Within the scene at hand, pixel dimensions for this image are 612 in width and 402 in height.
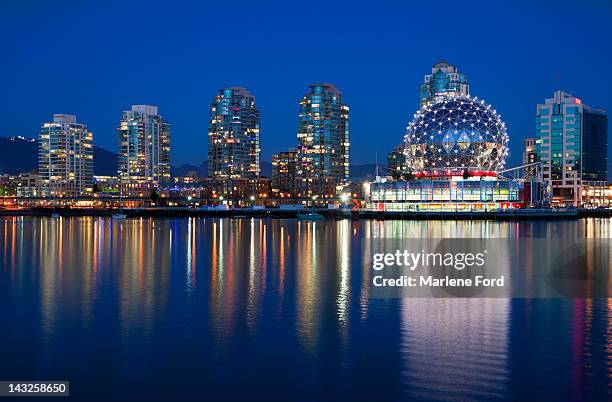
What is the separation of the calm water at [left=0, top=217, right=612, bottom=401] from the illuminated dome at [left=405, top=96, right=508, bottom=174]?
262 feet

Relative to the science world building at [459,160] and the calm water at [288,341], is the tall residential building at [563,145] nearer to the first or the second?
the science world building at [459,160]

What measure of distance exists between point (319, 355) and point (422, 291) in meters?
11.0

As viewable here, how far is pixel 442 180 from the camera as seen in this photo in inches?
4469

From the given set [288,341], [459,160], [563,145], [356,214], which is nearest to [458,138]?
[459,160]

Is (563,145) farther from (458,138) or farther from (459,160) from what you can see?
(458,138)

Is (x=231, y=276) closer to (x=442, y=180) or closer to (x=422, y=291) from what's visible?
(x=422, y=291)

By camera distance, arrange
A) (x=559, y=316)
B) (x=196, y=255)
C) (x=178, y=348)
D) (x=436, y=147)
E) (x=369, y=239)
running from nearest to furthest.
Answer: (x=178, y=348) < (x=559, y=316) < (x=196, y=255) < (x=369, y=239) < (x=436, y=147)

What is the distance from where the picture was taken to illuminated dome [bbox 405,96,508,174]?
110 meters

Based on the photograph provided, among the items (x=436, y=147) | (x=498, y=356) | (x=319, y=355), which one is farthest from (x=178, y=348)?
(x=436, y=147)

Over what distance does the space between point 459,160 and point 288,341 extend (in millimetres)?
95085

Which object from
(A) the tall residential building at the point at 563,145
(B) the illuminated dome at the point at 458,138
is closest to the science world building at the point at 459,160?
(B) the illuminated dome at the point at 458,138

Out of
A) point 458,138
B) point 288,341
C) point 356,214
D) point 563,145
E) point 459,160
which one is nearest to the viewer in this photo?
point 288,341

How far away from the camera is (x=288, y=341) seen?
20.3 m

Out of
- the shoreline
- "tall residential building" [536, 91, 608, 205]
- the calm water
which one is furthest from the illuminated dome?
the calm water
